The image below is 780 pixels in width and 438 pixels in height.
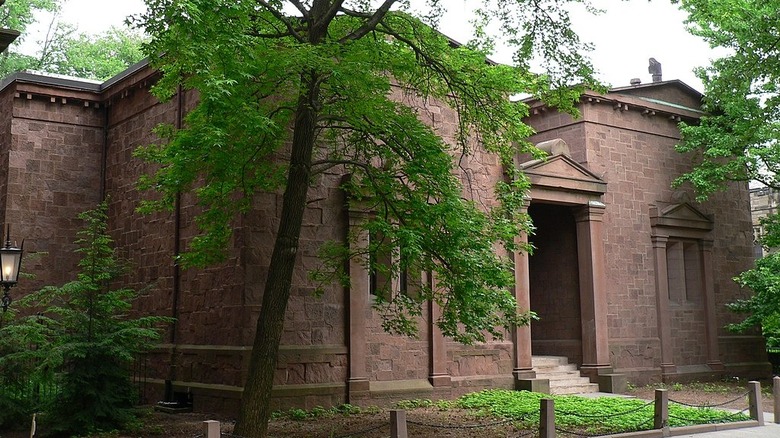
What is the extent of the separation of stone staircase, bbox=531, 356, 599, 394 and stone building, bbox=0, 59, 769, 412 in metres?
0.17

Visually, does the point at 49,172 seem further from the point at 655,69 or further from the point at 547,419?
the point at 655,69

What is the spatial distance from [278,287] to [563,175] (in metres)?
10.8

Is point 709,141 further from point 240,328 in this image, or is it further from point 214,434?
point 214,434

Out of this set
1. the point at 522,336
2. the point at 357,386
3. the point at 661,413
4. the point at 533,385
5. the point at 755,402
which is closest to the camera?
the point at 661,413

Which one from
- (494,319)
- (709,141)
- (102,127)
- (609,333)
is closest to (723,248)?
(709,141)

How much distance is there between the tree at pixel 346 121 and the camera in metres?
10.7

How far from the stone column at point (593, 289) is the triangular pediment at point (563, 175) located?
565 millimetres

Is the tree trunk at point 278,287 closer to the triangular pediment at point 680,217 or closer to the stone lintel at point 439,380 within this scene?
the stone lintel at point 439,380

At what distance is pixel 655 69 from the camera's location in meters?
26.4

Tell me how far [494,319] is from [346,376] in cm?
404

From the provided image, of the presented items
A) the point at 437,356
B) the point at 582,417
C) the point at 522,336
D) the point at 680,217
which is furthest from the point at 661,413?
the point at 680,217

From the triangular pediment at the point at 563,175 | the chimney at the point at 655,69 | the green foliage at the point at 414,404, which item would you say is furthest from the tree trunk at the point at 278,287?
the chimney at the point at 655,69

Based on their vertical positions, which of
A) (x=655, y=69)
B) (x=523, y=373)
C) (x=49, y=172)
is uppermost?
(x=655, y=69)

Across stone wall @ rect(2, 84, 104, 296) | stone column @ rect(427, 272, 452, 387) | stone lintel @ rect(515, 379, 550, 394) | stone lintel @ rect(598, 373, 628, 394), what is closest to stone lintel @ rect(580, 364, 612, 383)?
stone lintel @ rect(598, 373, 628, 394)
